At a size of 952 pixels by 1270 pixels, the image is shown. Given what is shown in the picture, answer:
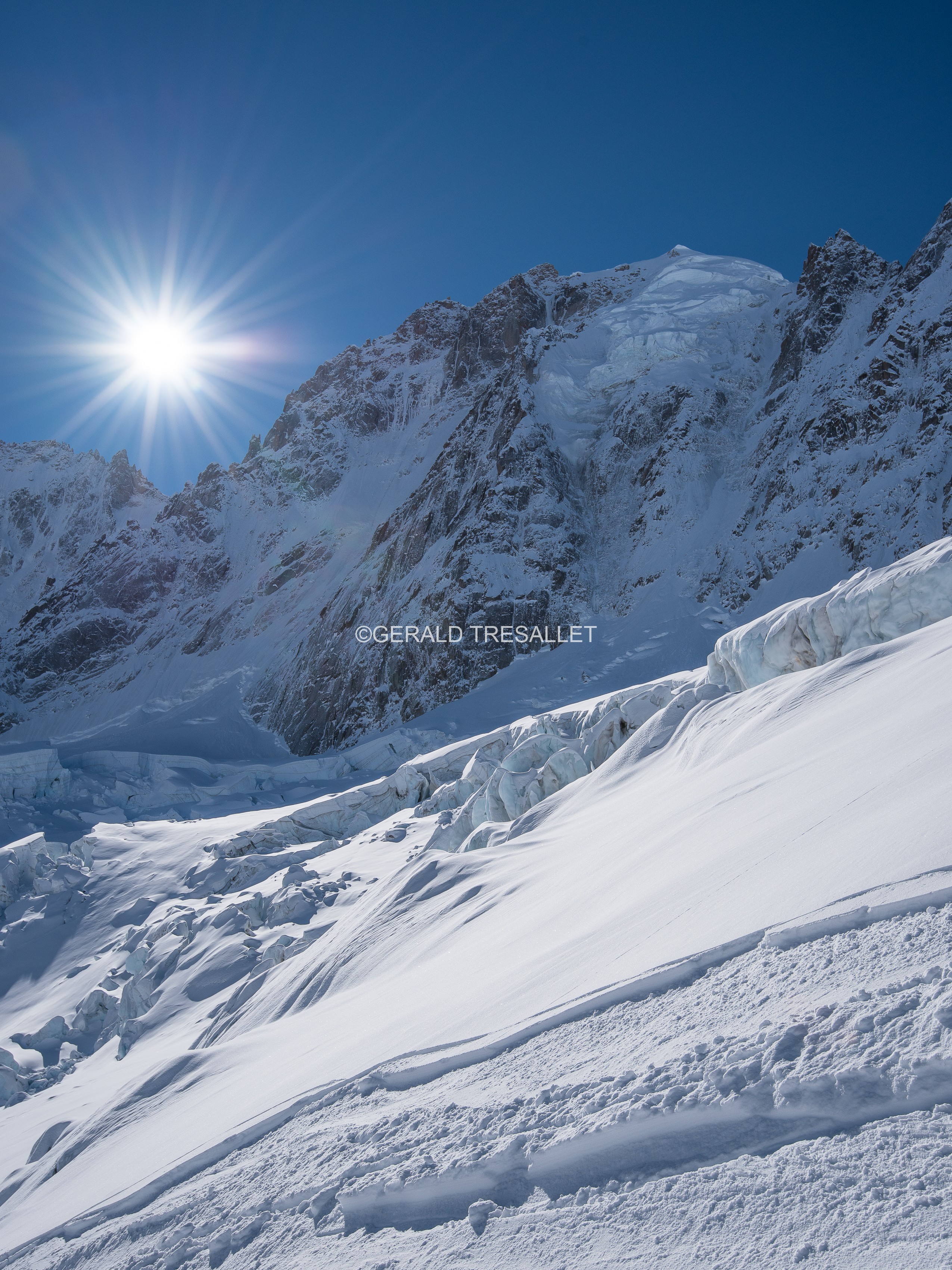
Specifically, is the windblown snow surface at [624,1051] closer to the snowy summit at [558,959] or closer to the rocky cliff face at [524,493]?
the snowy summit at [558,959]

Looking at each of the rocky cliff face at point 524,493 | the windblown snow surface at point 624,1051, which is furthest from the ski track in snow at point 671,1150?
the rocky cliff face at point 524,493

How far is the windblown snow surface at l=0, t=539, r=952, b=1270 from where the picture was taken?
1.93 meters

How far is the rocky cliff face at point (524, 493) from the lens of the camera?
4538 cm

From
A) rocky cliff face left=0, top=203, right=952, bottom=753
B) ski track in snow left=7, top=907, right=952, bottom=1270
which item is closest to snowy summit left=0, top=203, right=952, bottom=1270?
ski track in snow left=7, top=907, right=952, bottom=1270

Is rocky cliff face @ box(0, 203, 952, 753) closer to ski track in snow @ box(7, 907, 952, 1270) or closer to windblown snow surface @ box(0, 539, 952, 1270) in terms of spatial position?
windblown snow surface @ box(0, 539, 952, 1270)

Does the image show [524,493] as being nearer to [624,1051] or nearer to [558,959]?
[558,959]

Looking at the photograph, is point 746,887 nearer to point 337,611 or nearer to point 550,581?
point 550,581

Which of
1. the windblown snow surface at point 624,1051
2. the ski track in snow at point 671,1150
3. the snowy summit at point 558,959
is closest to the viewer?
the ski track in snow at point 671,1150

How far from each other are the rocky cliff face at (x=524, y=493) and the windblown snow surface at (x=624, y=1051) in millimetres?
38058

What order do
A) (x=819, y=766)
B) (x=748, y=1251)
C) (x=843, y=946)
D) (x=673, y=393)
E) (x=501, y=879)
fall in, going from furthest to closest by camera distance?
(x=673, y=393)
(x=501, y=879)
(x=819, y=766)
(x=843, y=946)
(x=748, y=1251)

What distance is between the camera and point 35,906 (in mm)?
18734

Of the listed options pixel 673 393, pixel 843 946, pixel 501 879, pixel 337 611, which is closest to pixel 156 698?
pixel 337 611

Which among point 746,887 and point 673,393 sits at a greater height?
point 673,393

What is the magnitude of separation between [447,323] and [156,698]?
193ft
